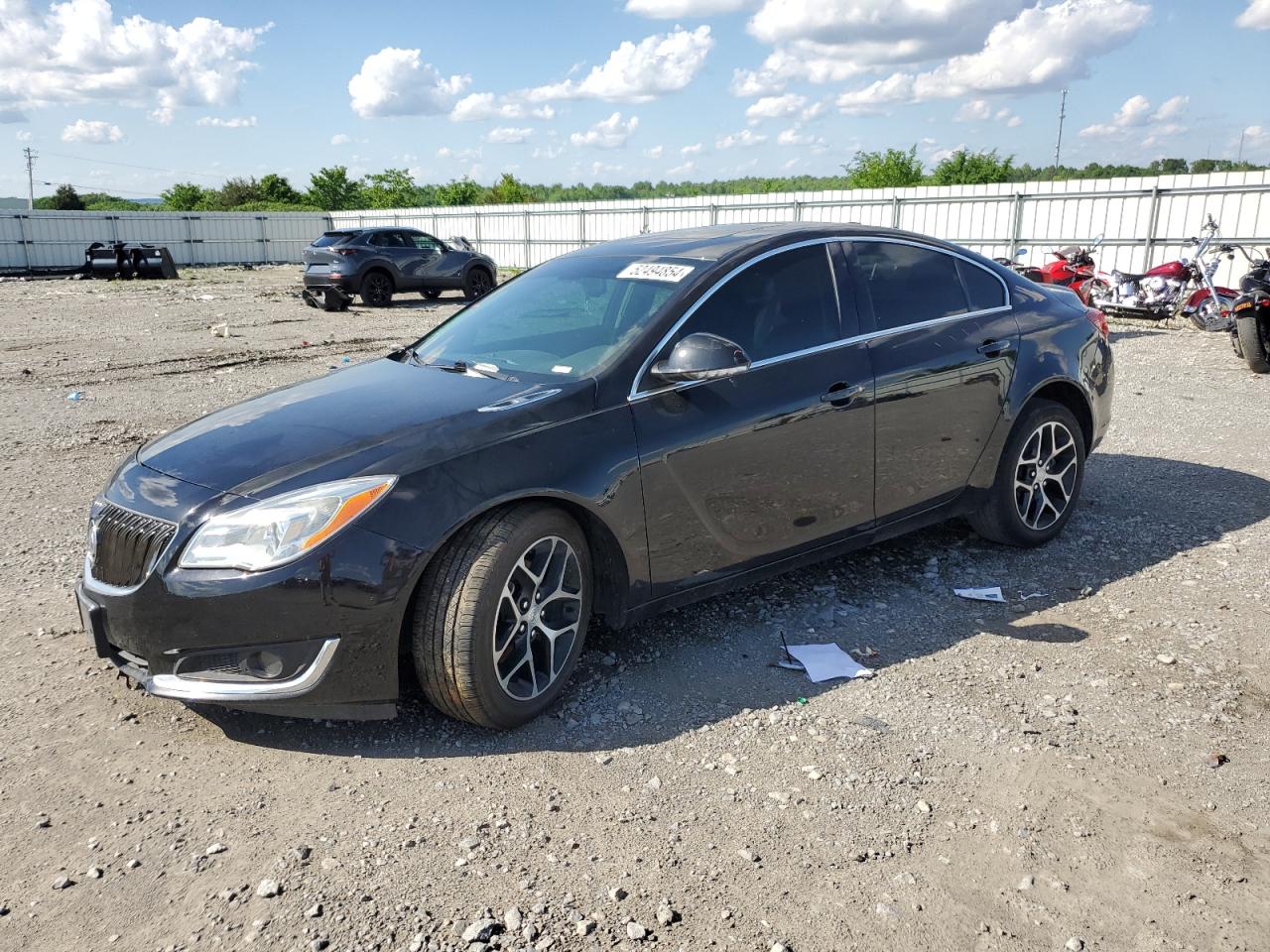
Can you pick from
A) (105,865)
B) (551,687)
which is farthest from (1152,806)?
(105,865)

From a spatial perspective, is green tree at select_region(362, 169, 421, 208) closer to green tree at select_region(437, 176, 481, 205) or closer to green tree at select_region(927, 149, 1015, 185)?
green tree at select_region(437, 176, 481, 205)

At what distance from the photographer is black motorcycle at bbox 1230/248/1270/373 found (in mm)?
10781

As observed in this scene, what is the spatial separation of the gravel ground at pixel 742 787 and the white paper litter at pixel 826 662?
86 mm

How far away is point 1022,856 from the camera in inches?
114

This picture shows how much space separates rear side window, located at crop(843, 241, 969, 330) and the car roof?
0.08 metres

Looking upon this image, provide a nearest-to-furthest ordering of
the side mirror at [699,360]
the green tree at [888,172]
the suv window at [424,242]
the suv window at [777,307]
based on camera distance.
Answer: the side mirror at [699,360]
the suv window at [777,307]
the suv window at [424,242]
the green tree at [888,172]

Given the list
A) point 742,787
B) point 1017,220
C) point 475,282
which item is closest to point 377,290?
point 475,282

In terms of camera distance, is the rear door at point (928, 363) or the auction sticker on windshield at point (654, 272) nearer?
the auction sticker on windshield at point (654, 272)

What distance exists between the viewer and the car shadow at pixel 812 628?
361 cm

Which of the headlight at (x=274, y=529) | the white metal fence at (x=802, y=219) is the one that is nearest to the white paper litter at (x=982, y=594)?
the headlight at (x=274, y=529)

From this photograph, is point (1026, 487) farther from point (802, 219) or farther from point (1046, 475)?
point (802, 219)

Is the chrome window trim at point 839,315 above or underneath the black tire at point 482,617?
above

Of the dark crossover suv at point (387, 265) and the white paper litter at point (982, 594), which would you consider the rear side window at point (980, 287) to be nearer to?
the white paper litter at point (982, 594)

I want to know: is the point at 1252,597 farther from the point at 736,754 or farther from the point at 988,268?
the point at 736,754
